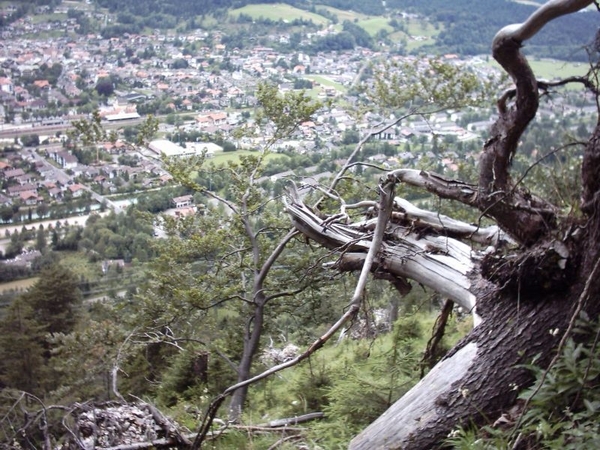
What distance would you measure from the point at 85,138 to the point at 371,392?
5135mm

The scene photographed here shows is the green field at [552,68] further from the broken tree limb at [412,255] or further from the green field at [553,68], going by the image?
the broken tree limb at [412,255]

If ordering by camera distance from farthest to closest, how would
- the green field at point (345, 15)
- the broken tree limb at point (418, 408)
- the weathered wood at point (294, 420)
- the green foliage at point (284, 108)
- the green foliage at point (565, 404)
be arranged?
1. the green field at point (345, 15)
2. the green foliage at point (284, 108)
3. the weathered wood at point (294, 420)
4. the broken tree limb at point (418, 408)
5. the green foliage at point (565, 404)

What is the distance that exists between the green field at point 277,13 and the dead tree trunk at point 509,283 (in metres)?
40.8

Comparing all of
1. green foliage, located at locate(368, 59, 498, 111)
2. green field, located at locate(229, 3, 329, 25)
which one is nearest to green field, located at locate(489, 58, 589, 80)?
green foliage, located at locate(368, 59, 498, 111)

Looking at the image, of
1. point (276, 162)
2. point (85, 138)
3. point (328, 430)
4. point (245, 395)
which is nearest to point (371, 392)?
point (328, 430)

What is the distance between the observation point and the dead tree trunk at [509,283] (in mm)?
2709

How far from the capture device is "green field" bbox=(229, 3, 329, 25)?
44281 millimetres

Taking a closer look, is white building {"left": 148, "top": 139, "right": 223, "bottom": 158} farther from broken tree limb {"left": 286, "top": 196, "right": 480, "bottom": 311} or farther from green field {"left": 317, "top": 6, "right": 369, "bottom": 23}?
green field {"left": 317, "top": 6, "right": 369, "bottom": 23}

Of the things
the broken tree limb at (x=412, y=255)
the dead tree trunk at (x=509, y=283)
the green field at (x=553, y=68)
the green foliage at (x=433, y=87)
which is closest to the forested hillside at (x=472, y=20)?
the green field at (x=553, y=68)

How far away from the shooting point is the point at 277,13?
156 feet

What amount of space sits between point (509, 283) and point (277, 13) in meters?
47.6

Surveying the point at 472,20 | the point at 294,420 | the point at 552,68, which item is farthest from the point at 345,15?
the point at 294,420

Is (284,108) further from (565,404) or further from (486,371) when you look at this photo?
(565,404)

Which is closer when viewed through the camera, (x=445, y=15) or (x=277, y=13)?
(x=445, y=15)
